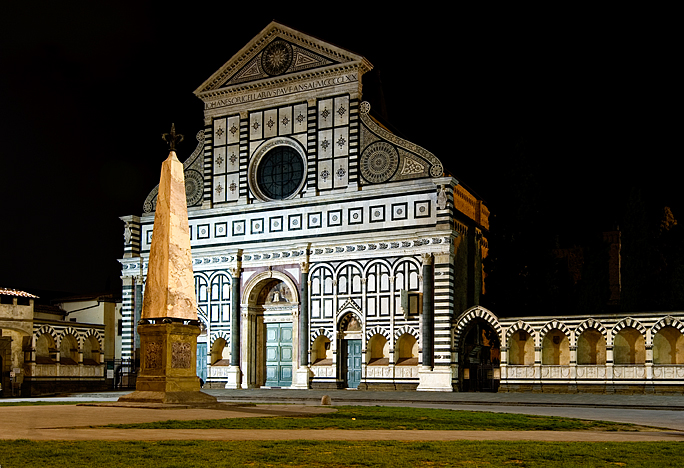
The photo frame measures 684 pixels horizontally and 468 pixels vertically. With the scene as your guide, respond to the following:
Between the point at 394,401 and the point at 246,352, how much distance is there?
43.2 ft

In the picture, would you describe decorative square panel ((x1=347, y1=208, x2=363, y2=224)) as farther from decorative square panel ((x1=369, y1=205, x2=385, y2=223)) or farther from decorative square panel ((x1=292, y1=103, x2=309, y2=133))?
decorative square panel ((x1=292, y1=103, x2=309, y2=133))

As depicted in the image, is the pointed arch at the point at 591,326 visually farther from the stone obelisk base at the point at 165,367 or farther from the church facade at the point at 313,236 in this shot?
the stone obelisk base at the point at 165,367

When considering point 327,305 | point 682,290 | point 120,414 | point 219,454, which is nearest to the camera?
point 219,454

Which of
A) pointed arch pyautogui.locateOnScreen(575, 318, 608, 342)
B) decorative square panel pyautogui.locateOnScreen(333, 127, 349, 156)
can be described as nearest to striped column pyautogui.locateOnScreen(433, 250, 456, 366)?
pointed arch pyautogui.locateOnScreen(575, 318, 608, 342)

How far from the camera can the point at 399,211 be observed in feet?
127

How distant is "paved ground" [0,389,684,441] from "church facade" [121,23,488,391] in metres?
6.64

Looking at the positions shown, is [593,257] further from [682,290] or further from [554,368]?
[554,368]

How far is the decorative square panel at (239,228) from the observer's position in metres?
43.0

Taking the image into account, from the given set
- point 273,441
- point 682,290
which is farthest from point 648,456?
point 682,290

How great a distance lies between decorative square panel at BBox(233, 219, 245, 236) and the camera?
141 feet

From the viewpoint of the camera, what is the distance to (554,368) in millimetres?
35094

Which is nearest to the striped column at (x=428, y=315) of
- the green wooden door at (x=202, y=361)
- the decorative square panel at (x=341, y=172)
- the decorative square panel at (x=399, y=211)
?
the decorative square panel at (x=399, y=211)

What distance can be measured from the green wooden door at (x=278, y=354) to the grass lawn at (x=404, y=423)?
21536 millimetres

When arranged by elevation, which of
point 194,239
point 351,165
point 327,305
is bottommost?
point 327,305
